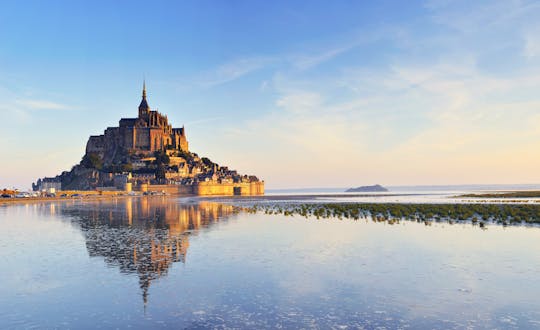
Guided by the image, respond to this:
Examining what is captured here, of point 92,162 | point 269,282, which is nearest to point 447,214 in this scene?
point 269,282

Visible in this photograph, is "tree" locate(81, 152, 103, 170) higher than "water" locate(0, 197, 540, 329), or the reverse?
"tree" locate(81, 152, 103, 170)

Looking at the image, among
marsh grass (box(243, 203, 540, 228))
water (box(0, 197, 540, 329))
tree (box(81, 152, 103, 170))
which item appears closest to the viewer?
water (box(0, 197, 540, 329))

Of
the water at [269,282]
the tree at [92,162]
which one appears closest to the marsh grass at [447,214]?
the water at [269,282]

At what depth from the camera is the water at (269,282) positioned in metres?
12.0

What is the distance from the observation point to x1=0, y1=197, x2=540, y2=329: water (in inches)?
472

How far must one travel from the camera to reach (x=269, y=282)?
53.0 feet

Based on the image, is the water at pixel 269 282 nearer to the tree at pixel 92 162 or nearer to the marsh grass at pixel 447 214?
the marsh grass at pixel 447 214

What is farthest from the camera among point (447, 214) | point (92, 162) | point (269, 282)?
point (92, 162)

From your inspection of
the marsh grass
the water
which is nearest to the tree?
the marsh grass

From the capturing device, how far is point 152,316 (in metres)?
12.1

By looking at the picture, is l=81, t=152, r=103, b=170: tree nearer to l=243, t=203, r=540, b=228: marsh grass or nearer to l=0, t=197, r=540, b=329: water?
→ l=243, t=203, r=540, b=228: marsh grass

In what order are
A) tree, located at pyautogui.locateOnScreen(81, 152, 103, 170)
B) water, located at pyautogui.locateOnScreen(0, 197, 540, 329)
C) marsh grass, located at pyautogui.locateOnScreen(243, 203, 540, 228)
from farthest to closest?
tree, located at pyautogui.locateOnScreen(81, 152, 103, 170) → marsh grass, located at pyautogui.locateOnScreen(243, 203, 540, 228) → water, located at pyautogui.locateOnScreen(0, 197, 540, 329)

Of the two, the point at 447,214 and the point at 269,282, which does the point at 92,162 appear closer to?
the point at 447,214

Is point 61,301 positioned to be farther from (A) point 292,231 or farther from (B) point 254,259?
(A) point 292,231
